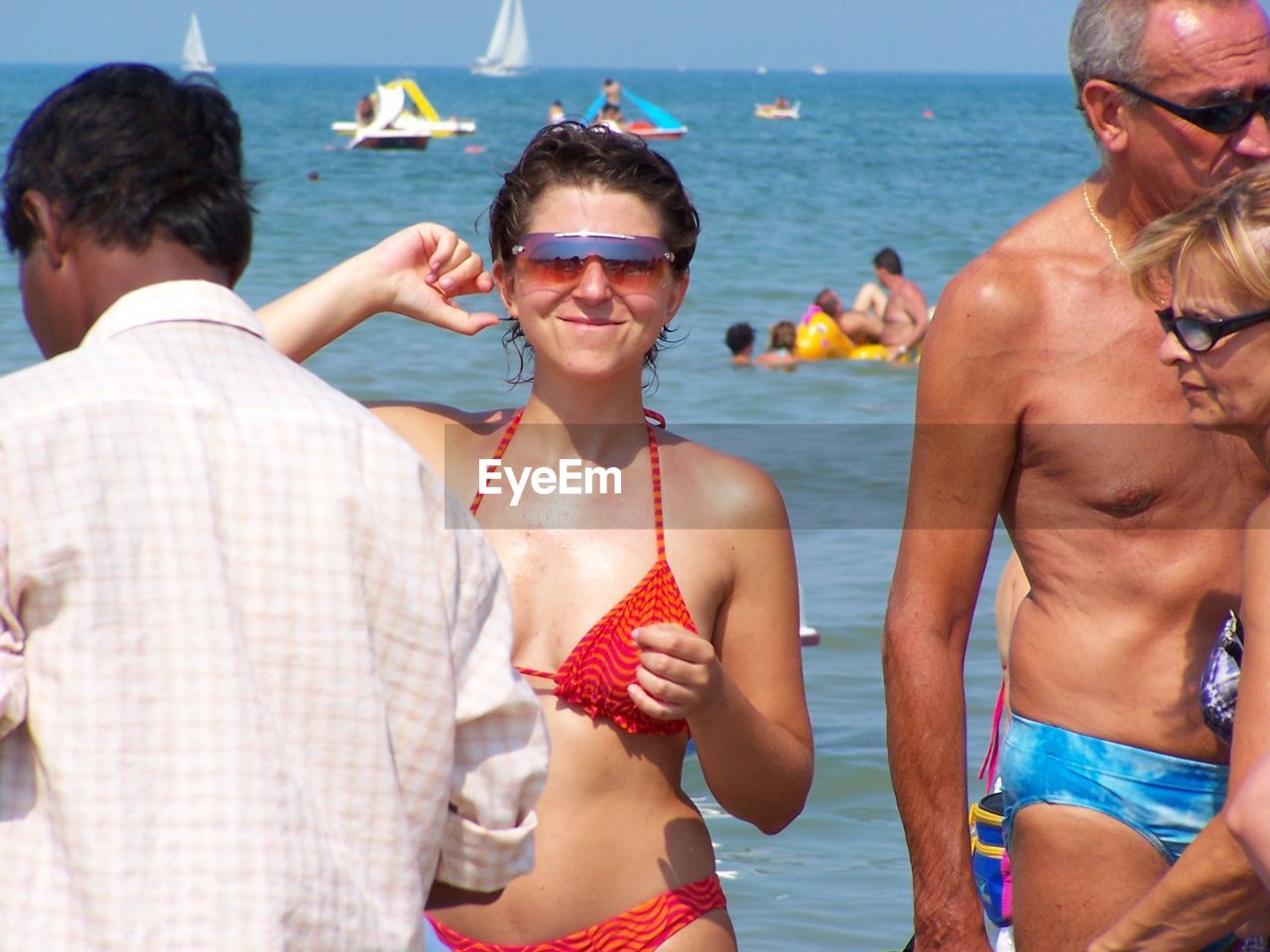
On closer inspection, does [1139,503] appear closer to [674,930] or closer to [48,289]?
[674,930]

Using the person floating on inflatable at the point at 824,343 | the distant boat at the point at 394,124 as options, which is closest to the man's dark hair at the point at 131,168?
the person floating on inflatable at the point at 824,343

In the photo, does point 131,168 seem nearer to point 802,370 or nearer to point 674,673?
point 674,673

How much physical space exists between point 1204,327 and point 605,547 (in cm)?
98

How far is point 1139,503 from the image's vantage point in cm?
277

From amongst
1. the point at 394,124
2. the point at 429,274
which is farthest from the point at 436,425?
the point at 394,124

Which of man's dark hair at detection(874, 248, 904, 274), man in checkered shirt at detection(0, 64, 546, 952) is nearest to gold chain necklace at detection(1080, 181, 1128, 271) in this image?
man in checkered shirt at detection(0, 64, 546, 952)

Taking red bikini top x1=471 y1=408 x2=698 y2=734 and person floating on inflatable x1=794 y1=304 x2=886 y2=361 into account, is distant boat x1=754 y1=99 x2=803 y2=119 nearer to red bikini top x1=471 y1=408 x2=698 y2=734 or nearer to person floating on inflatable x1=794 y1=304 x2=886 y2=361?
person floating on inflatable x1=794 y1=304 x2=886 y2=361

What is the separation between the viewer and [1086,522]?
110 inches

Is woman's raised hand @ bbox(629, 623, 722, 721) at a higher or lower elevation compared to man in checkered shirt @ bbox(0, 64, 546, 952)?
lower

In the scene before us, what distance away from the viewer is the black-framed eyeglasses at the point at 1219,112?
2.70 m

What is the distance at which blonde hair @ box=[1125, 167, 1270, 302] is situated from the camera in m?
2.26

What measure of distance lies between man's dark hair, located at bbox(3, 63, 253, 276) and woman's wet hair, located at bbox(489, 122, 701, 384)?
3.07 feet

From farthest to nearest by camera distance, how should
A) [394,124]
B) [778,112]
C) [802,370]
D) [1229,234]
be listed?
[778,112], [394,124], [802,370], [1229,234]

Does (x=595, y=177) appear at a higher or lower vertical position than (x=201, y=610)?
higher
